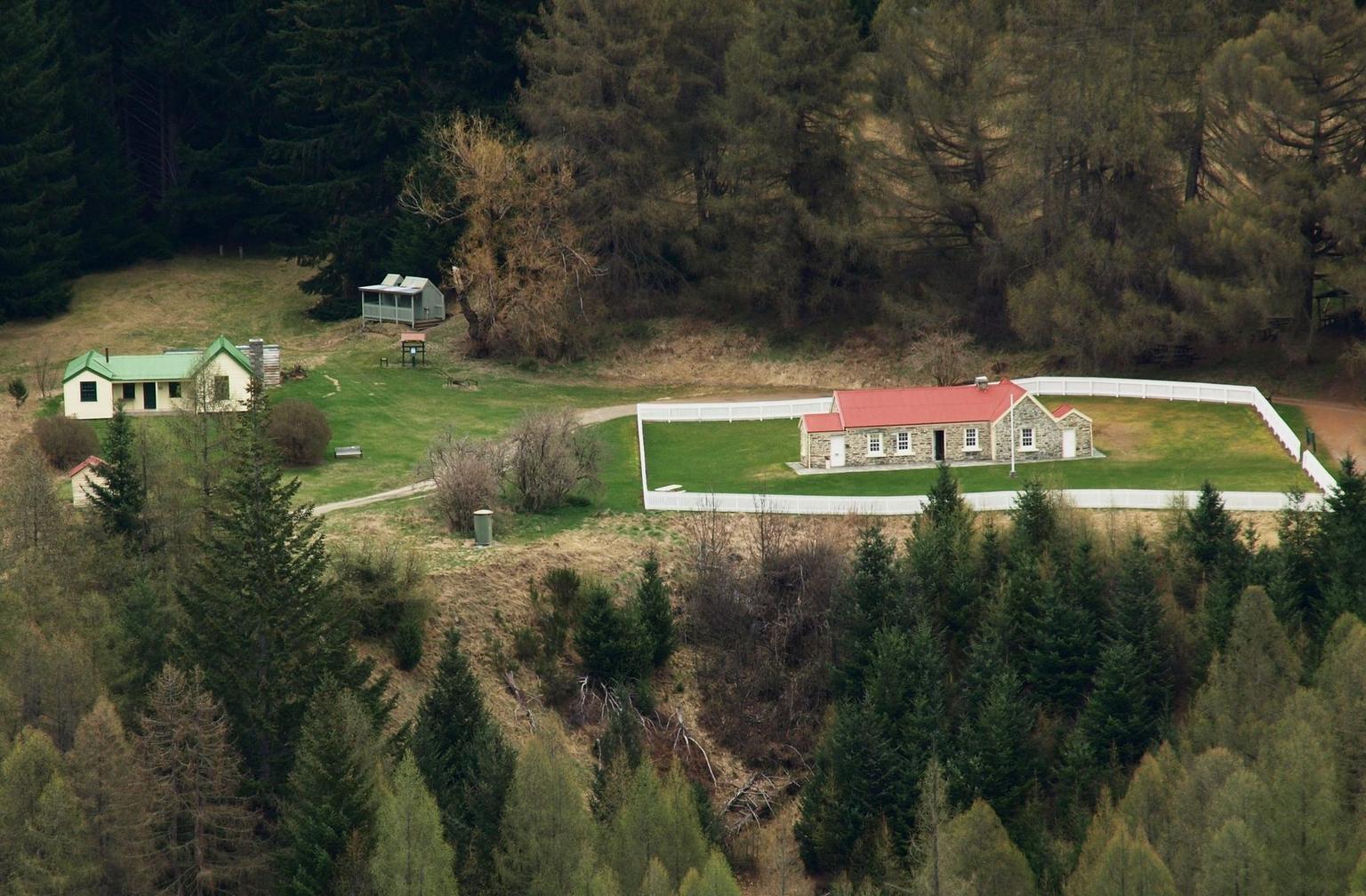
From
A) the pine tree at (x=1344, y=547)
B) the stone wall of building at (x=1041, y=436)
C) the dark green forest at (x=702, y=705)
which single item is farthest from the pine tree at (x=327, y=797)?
the stone wall of building at (x=1041, y=436)

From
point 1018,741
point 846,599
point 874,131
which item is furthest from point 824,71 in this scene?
point 1018,741

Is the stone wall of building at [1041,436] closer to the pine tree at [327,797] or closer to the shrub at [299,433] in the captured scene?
the shrub at [299,433]

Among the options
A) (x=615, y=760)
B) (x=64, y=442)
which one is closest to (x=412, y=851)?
(x=615, y=760)

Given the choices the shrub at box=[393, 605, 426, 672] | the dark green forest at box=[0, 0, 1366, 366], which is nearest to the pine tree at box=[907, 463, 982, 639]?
the shrub at box=[393, 605, 426, 672]

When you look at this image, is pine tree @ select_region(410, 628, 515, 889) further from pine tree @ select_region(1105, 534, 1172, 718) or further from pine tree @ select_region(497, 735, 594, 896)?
pine tree @ select_region(1105, 534, 1172, 718)

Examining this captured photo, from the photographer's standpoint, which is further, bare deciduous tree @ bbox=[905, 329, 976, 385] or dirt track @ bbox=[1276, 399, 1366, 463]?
bare deciduous tree @ bbox=[905, 329, 976, 385]

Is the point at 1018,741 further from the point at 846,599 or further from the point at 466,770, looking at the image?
the point at 466,770

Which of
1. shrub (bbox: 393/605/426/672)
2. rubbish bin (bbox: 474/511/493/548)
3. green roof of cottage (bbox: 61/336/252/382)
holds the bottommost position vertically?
shrub (bbox: 393/605/426/672)

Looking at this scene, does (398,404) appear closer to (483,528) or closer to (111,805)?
(483,528)
